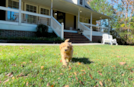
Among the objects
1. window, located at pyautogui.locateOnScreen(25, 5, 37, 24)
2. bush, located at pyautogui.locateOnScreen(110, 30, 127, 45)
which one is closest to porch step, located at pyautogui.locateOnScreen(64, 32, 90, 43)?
window, located at pyautogui.locateOnScreen(25, 5, 37, 24)

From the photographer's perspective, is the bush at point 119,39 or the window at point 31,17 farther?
the bush at point 119,39

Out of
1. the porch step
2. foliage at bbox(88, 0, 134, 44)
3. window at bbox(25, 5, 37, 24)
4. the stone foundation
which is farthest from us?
foliage at bbox(88, 0, 134, 44)

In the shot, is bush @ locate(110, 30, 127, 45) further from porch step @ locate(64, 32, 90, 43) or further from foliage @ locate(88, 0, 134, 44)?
porch step @ locate(64, 32, 90, 43)

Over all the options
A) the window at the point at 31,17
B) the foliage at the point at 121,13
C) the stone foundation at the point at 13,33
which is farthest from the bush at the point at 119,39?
the stone foundation at the point at 13,33

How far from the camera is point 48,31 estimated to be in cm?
930

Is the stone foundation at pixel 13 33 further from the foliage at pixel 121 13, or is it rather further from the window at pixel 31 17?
the foliage at pixel 121 13

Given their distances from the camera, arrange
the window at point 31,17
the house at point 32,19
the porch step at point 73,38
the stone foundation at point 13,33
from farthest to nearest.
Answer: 1. the window at point 31,17
2. the porch step at point 73,38
3. the house at point 32,19
4. the stone foundation at point 13,33

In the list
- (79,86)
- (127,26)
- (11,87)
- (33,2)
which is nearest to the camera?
(11,87)

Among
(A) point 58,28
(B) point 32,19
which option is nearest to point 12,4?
(B) point 32,19

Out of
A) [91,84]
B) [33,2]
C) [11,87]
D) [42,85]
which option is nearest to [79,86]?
[91,84]

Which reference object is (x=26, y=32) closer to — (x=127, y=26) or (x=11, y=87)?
(x=11, y=87)

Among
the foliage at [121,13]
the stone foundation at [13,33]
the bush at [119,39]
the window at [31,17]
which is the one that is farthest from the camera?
the bush at [119,39]

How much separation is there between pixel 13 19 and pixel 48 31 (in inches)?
141

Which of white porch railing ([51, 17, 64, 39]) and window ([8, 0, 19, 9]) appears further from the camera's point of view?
window ([8, 0, 19, 9])
